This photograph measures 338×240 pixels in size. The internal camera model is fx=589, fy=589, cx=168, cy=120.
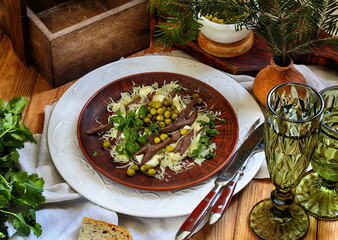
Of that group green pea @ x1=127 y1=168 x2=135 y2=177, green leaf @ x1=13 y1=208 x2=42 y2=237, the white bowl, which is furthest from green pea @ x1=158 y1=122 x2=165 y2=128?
green leaf @ x1=13 y1=208 x2=42 y2=237

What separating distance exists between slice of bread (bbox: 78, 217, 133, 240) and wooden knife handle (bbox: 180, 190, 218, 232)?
7.3 inches

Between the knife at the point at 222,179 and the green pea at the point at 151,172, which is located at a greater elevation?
the knife at the point at 222,179

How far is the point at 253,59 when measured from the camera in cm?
243

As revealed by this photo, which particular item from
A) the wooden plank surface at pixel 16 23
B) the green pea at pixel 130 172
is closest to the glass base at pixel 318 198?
the green pea at pixel 130 172

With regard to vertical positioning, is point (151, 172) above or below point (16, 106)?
below

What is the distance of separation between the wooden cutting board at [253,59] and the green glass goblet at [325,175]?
52 centimetres

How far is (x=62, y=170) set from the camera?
2.03 metres

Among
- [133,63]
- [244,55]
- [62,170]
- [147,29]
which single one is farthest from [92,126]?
[244,55]

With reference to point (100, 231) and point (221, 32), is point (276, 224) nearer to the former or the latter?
point (100, 231)

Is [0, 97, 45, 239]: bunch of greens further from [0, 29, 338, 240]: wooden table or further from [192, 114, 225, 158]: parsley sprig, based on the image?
[192, 114, 225, 158]: parsley sprig

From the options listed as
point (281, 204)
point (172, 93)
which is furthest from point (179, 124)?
point (281, 204)

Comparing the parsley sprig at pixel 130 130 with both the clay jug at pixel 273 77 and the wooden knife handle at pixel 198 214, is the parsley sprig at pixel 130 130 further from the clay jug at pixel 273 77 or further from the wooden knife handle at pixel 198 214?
the clay jug at pixel 273 77

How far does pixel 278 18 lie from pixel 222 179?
58cm

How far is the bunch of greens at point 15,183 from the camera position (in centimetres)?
179
